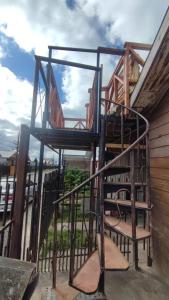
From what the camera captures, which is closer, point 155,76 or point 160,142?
point 155,76

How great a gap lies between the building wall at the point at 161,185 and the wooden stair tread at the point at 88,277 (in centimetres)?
132

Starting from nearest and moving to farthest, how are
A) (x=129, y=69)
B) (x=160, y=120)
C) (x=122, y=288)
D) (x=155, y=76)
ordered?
(x=122, y=288) < (x=155, y=76) < (x=160, y=120) < (x=129, y=69)

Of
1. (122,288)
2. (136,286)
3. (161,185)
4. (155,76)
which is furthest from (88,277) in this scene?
(155,76)

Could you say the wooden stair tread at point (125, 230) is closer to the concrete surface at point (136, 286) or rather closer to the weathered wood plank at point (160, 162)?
the concrete surface at point (136, 286)

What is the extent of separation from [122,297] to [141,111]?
2.95 m

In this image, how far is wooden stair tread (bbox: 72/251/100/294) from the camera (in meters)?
2.13

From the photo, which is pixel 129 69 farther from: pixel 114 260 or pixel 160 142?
pixel 114 260

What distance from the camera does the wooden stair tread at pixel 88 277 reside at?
2127 mm

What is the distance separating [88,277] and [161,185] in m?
1.82

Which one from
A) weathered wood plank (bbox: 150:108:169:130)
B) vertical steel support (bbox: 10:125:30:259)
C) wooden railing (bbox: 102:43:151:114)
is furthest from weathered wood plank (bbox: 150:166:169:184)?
vertical steel support (bbox: 10:125:30:259)

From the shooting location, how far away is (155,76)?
3.16 meters

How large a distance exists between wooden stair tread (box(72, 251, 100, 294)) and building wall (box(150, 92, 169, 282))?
132cm

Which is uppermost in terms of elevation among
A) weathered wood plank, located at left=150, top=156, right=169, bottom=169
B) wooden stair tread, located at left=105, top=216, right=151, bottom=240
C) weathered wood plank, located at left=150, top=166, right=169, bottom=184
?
weathered wood plank, located at left=150, top=156, right=169, bottom=169

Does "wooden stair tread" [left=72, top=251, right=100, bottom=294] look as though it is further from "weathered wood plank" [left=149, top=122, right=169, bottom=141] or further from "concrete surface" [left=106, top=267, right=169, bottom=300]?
"weathered wood plank" [left=149, top=122, right=169, bottom=141]
